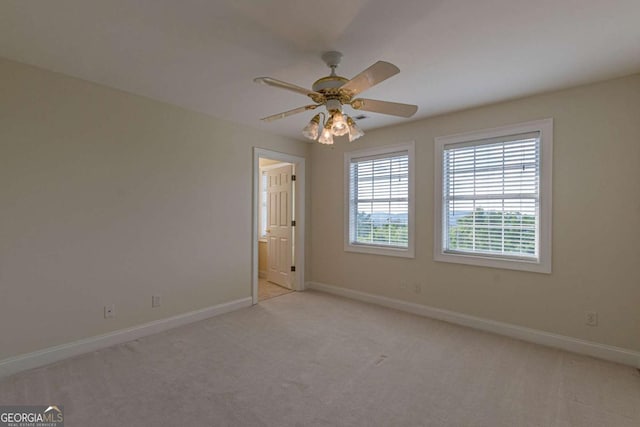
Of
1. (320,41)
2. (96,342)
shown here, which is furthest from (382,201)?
(96,342)

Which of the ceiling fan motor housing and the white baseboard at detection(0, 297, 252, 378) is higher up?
the ceiling fan motor housing

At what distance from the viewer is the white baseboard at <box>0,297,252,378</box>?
247cm

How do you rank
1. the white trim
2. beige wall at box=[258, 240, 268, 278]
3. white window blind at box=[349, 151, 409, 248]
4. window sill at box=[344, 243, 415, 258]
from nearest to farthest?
window sill at box=[344, 243, 415, 258], white window blind at box=[349, 151, 409, 248], the white trim, beige wall at box=[258, 240, 268, 278]

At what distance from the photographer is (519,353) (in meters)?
2.87

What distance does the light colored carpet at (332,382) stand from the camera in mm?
1975

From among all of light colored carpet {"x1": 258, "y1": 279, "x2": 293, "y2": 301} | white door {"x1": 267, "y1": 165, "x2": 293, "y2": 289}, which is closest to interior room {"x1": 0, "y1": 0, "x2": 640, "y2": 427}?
light colored carpet {"x1": 258, "y1": 279, "x2": 293, "y2": 301}

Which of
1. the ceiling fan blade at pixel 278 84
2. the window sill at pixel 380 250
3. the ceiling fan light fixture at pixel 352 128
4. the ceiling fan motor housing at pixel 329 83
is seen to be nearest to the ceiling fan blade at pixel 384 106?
the ceiling fan light fixture at pixel 352 128

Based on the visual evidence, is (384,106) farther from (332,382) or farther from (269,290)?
(269,290)

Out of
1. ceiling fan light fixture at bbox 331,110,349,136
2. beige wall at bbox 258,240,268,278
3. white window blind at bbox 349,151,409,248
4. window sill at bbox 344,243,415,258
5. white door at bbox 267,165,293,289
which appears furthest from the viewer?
beige wall at bbox 258,240,268,278

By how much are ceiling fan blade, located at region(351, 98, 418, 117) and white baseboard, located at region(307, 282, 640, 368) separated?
2.54 meters

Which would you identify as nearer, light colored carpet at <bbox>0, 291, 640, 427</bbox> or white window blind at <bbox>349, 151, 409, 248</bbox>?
light colored carpet at <bbox>0, 291, 640, 427</bbox>

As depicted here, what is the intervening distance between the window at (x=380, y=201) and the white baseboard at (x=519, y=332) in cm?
68

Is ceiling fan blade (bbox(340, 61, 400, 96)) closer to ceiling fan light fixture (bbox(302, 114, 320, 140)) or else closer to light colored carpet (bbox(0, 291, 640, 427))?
ceiling fan light fixture (bbox(302, 114, 320, 140))

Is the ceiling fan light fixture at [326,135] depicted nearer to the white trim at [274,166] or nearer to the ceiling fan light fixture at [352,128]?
the ceiling fan light fixture at [352,128]
